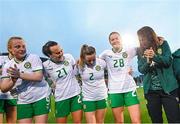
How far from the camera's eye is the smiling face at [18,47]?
351 inches

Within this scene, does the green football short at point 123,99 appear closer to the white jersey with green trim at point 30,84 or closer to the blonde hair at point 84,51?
the blonde hair at point 84,51

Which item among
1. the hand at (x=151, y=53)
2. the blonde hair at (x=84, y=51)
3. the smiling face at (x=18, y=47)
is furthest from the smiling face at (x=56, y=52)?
the hand at (x=151, y=53)

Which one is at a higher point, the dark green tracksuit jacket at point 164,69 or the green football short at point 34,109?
the dark green tracksuit jacket at point 164,69

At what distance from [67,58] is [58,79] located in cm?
52

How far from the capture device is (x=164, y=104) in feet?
26.6

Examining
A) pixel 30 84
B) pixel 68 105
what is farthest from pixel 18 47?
pixel 68 105

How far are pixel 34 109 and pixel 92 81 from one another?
6.18ft

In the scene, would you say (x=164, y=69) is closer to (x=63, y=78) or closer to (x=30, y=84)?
(x=63, y=78)

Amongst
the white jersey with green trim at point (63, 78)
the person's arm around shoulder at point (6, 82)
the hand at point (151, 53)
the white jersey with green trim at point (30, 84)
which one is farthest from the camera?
the white jersey with green trim at point (63, 78)

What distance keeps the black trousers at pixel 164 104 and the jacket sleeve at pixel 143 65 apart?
402 millimetres

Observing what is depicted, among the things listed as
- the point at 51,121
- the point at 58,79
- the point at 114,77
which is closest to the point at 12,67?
the point at 58,79

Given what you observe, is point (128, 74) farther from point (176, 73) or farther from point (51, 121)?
point (51, 121)

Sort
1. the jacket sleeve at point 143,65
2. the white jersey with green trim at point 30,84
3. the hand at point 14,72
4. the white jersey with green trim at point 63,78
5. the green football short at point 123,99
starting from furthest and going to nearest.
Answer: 1. the green football short at point 123,99
2. the white jersey with green trim at point 63,78
3. the white jersey with green trim at point 30,84
4. the hand at point 14,72
5. the jacket sleeve at point 143,65

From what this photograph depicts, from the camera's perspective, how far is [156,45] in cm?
818
